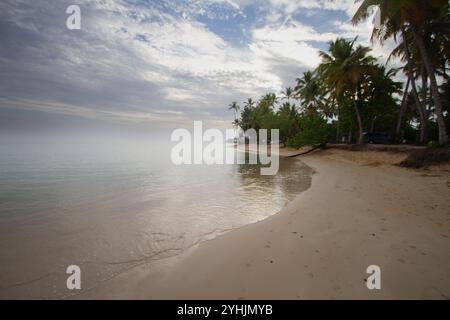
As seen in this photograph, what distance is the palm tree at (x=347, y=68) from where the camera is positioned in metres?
21.4

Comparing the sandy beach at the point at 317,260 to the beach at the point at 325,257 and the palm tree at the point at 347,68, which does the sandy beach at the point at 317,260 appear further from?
the palm tree at the point at 347,68

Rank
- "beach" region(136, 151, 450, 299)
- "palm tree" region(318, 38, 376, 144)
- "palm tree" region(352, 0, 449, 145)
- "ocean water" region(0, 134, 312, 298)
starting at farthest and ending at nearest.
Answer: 1. "palm tree" region(318, 38, 376, 144)
2. "palm tree" region(352, 0, 449, 145)
3. "ocean water" region(0, 134, 312, 298)
4. "beach" region(136, 151, 450, 299)

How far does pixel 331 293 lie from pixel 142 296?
2685mm

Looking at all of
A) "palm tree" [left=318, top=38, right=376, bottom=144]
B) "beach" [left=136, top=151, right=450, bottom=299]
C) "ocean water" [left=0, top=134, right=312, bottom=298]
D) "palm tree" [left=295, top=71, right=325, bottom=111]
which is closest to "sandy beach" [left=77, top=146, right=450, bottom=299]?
"beach" [left=136, top=151, right=450, bottom=299]

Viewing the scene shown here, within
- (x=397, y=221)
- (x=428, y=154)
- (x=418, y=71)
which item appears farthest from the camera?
(x=418, y=71)

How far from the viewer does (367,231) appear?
187 inches

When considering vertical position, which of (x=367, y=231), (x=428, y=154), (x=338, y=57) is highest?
(x=338, y=57)

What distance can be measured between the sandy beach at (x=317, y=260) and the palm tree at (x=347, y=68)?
19475 millimetres

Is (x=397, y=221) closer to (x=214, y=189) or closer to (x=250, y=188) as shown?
(x=250, y=188)

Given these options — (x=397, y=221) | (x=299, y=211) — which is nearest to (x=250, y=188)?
(x=299, y=211)

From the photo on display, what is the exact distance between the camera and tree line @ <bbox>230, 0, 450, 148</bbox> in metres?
14.1

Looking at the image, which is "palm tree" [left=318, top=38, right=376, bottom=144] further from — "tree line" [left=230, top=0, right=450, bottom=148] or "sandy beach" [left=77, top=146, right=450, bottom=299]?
"sandy beach" [left=77, top=146, right=450, bottom=299]

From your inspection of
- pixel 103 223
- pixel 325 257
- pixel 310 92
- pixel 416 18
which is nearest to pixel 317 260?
pixel 325 257

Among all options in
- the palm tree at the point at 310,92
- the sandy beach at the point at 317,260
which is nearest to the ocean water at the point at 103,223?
the sandy beach at the point at 317,260
